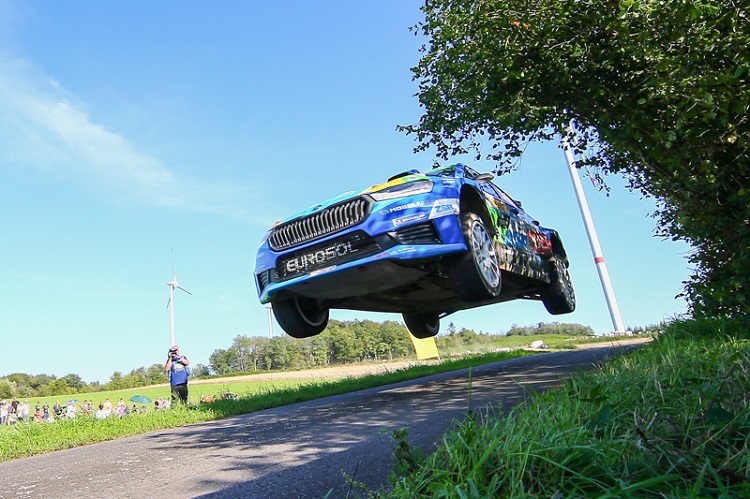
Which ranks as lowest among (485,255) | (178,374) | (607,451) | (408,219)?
(607,451)

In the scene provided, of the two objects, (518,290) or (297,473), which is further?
(518,290)

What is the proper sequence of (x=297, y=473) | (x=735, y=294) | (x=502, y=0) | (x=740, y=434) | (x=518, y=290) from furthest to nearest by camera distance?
(x=518, y=290), (x=502, y=0), (x=735, y=294), (x=297, y=473), (x=740, y=434)

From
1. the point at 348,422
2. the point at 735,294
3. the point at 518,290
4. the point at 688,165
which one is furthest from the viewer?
the point at 518,290

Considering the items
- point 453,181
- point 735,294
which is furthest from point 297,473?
point 735,294

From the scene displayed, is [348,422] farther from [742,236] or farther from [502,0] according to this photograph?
[502,0]

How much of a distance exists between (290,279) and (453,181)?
1975 mm

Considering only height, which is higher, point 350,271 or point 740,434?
point 350,271

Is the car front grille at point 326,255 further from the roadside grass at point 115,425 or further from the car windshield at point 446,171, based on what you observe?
the roadside grass at point 115,425

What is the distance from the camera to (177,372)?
9.88 metres

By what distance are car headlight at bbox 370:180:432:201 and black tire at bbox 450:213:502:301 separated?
553 millimetres

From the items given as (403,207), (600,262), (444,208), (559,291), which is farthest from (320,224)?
(600,262)

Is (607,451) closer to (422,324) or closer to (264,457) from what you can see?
(264,457)

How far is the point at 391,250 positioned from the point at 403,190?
699 millimetres

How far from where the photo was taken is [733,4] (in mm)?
4516
